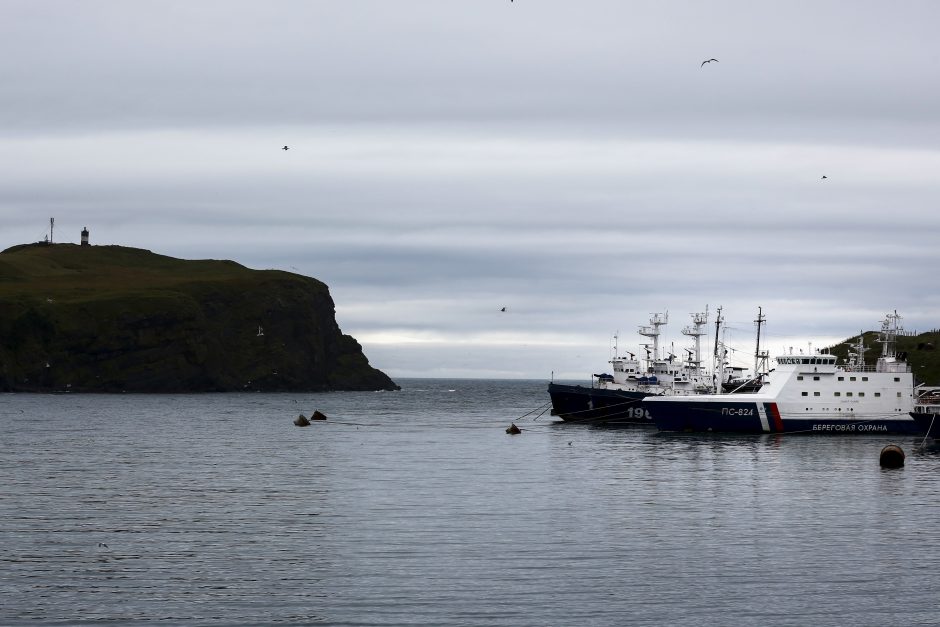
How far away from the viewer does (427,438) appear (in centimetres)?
11462

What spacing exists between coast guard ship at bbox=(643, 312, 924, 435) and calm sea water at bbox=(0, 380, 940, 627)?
56.7 ft

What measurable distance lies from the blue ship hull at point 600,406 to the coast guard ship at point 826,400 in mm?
21646

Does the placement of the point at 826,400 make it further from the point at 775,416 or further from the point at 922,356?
the point at 922,356

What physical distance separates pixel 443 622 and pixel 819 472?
Answer: 169 feet

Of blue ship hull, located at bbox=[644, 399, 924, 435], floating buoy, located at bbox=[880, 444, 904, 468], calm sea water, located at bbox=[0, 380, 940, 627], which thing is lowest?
calm sea water, located at bbox=[0, 380, 940, 627]

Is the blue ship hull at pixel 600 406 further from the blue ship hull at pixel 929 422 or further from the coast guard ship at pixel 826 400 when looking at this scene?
the blue ship hull at pixel 929 422

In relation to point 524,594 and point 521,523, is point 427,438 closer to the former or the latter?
point 521,523

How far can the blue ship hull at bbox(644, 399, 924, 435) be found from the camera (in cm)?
11281

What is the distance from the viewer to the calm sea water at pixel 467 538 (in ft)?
116

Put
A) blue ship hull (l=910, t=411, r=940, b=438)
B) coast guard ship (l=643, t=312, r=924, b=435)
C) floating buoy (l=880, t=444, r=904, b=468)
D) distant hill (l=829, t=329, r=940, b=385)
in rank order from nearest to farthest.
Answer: floating buoy (l=880, t=444, r=904, b=468) < blue ship hull (l=910, t=411, r=940, b=438) < coast guard ship (l=643, t=312, r=924, b=435) < distant hill (l=829, t=329, r=940, b=385)

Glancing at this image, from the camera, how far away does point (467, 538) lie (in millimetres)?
47344

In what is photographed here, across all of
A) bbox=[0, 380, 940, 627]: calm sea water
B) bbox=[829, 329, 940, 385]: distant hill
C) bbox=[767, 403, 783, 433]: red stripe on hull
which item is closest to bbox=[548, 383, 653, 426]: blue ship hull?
bbox=[767, 403, 783, 433]: red stripe on hull

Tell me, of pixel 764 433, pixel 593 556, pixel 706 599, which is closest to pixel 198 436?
pixel 764 433

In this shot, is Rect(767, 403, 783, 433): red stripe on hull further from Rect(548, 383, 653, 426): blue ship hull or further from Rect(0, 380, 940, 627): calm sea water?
Rect(548, 383, 653, 426): blue ship hull
